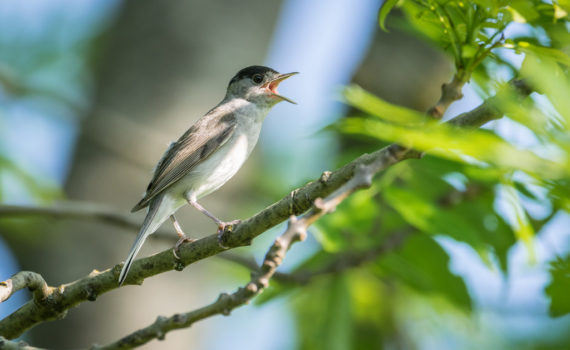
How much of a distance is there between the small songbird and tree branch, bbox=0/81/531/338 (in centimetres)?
122

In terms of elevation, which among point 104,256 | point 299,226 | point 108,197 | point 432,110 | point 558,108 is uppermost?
point 558,108

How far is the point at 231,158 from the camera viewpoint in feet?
16.0

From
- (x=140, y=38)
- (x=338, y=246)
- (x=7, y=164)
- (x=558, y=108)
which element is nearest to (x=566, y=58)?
(x=558, y=108)

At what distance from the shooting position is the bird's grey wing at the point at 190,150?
4715 millimetres

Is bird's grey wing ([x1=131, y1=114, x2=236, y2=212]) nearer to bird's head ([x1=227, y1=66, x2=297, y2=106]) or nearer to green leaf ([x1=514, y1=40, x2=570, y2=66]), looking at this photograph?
bird's head ([x1=227, y1=66, x2=297, y2=106])

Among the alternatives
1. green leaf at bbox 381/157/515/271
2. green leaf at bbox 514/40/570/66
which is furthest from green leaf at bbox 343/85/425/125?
green leaf at bbox 381/157/515/271

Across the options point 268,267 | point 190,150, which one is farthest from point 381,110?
point 190,150

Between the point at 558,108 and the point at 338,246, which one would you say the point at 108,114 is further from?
the point at 558,108

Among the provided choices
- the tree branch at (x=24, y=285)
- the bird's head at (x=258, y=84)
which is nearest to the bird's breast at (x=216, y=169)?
the bird's head at (x=258, y=84)

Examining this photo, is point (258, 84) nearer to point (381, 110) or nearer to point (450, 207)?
point (450, 207)

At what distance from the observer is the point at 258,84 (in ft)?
19.8

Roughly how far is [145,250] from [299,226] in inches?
187

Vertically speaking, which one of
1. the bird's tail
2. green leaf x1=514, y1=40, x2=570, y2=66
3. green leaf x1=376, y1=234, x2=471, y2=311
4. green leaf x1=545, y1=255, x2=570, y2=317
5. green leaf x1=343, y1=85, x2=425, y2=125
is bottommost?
the bird's tail

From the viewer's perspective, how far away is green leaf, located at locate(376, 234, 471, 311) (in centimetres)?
367
